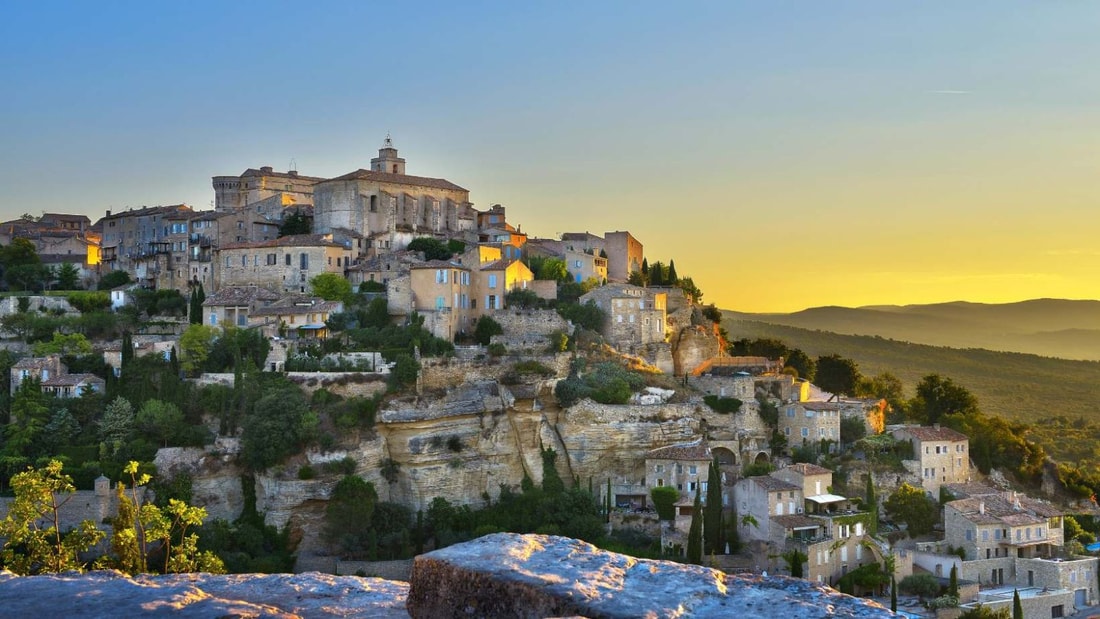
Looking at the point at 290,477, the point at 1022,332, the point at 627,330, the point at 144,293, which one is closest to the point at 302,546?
the point at 290,477

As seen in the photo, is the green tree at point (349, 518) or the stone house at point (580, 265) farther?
the stone house at point (580, 265)

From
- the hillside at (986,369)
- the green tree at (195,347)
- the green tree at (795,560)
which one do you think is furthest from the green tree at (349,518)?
the hillside at (986,369)

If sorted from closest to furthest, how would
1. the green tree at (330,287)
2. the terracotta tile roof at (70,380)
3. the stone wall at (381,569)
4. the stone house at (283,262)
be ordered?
the stone wall at (381,569)
the terracotta tile roof at (70,380)
the green tree at (330,287)
the stone house at (283,262)

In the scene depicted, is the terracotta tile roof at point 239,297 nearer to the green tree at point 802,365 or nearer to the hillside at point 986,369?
the green tree at point 802,365

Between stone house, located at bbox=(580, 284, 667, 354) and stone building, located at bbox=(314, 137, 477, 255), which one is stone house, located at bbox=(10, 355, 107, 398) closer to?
stone building, located at bbox=(314, 137, 477, 255)

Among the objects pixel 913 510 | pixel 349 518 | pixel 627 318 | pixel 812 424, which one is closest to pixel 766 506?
pixel 913 510

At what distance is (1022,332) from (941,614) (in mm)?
125770

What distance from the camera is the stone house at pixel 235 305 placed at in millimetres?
54500

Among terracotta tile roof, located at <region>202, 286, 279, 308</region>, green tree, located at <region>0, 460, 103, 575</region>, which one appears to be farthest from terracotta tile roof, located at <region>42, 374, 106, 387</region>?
green tree, located at <region>0, 460, 103, 575</region>

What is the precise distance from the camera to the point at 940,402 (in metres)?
57.2

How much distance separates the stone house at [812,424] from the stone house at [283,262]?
2363 cm

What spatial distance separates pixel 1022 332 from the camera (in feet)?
506


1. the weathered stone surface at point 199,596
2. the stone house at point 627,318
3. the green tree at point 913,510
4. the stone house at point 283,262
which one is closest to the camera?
the weathered stone surface at point 199,596

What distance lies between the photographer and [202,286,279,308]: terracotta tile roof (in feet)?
180
